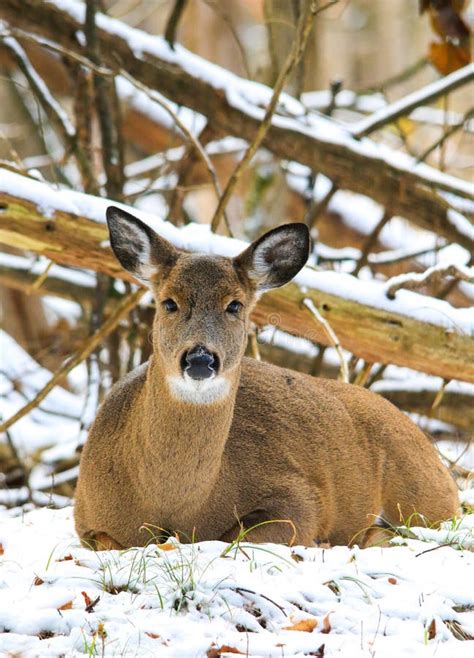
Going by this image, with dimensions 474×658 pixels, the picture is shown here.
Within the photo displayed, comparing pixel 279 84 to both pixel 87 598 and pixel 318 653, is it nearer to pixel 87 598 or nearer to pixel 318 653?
pixel 87 598

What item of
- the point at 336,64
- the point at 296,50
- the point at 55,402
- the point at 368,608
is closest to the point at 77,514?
the point at 368,608

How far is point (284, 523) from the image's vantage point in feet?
17.7

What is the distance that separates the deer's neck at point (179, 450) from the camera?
5109 mm

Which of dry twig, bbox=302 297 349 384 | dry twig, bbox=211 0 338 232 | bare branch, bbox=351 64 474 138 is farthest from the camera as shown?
bare branch, bbox=351 64 474 138

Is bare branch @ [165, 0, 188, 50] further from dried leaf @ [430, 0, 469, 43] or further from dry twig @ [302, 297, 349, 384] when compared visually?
dry twig @ [302, 297, 349, 384]

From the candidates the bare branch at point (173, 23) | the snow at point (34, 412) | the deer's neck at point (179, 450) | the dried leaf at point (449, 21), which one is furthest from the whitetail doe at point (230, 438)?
the snow at point (34, 412)

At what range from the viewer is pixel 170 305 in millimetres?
5258

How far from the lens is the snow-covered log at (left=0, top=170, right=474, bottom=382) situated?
666 centimetres

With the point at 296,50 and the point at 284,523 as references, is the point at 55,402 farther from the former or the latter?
the point at 284,523

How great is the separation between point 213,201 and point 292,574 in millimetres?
17820

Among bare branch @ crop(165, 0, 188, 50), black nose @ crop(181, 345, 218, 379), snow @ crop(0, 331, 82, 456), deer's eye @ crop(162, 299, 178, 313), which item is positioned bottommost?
snow @ crop(0, 331, 82, 456)

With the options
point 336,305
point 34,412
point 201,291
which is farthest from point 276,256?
point 34,412

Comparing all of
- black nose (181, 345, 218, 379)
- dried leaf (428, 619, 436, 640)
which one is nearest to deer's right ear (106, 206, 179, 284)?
black nose (181, 345, 218, 379)

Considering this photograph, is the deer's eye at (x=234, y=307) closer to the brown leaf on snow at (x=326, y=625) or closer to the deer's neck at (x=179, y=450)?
the deer's neck at (x=179, y=450)
